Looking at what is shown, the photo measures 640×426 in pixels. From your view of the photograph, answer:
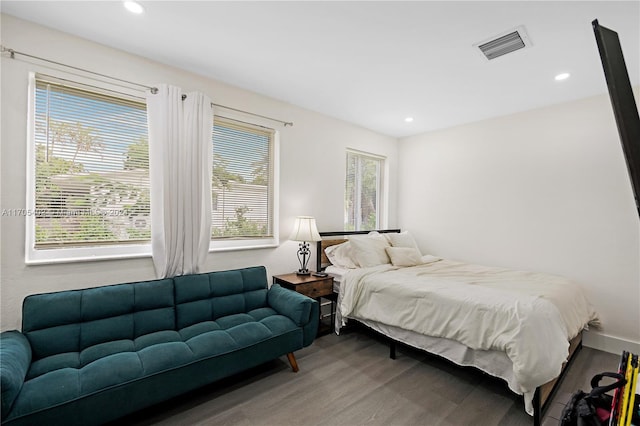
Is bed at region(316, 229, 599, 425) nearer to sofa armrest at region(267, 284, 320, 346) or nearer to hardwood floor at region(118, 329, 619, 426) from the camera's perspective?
hardwood floor at region(118, 329, 619, 426)

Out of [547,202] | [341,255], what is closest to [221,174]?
[341,255]

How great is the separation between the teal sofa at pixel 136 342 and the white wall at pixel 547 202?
9.00ft

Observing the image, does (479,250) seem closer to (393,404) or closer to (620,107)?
(393,404)

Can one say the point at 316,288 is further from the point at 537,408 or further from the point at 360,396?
the point at 537,408

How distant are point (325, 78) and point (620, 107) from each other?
250 cm

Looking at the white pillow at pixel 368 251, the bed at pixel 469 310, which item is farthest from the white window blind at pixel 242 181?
the white pillow at pixel 368 251

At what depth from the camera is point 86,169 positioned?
2.30 meters

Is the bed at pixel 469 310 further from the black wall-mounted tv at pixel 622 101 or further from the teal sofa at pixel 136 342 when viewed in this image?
the black wall-mounted tv at pixel 622 101

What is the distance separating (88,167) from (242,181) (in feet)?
4.41

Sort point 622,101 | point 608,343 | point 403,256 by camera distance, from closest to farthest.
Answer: point 622,101
point 608,343
point 403,256

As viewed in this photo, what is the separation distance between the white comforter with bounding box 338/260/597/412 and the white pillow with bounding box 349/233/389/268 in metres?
0.14

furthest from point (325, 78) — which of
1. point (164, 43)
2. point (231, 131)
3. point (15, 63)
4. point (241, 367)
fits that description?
point (241, 367)

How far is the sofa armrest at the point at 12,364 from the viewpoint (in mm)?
1354

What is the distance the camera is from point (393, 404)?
2.10 meters
